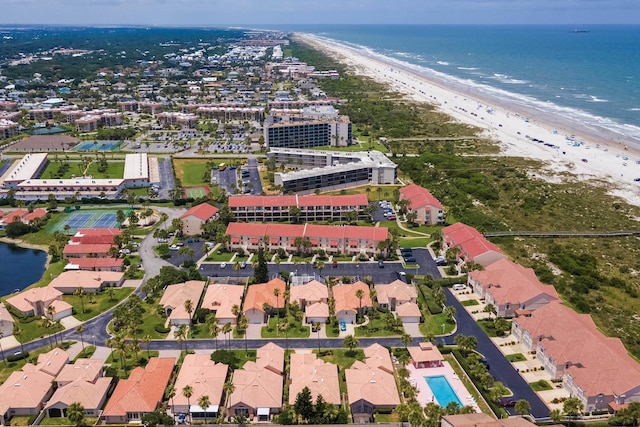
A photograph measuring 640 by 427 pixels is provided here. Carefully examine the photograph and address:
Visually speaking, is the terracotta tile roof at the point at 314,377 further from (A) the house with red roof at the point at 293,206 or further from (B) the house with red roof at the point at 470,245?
(A) the house with red roof at the point at 293,206

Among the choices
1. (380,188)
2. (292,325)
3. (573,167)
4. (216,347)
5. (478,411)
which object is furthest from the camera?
(573,167)

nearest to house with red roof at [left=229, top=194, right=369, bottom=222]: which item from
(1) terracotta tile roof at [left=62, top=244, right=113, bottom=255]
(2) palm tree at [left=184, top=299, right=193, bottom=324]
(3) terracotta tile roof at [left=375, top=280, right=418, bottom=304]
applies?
(1) terracotta tile roof at [left=62, top=244, right=113, bottom=255]

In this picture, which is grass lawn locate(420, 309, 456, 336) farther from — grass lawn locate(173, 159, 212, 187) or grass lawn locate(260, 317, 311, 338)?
grass lawn locate(173, 159, 212, 187)

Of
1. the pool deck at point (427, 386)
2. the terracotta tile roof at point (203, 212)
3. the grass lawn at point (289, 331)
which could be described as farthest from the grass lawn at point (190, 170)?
the pool deck at point (427, 386)

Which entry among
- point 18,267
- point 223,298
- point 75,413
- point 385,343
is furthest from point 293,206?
point 75,413

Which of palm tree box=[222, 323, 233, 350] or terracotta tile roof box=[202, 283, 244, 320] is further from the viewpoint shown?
terracotta tile roof box=[202, 283, 244, 320]

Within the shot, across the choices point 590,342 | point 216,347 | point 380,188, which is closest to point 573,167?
point 380,188

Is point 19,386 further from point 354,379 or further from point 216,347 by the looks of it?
point 354,379
